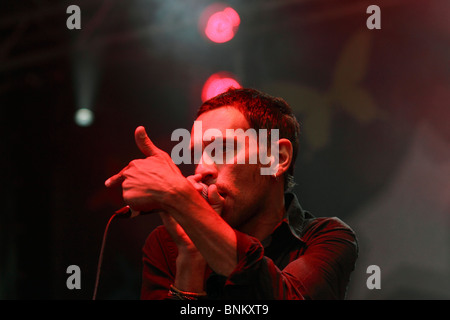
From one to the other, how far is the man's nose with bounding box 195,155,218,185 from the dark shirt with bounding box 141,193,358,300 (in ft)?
0.95

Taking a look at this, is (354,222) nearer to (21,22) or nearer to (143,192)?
(143,192)

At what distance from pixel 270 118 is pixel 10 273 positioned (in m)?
2.55

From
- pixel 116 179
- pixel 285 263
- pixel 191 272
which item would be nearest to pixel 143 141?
pixel 116 179

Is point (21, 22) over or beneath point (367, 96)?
over

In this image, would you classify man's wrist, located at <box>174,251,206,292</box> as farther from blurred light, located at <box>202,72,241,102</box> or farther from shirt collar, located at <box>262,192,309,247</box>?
blurred light, located at <box>202,72,241,102</box>

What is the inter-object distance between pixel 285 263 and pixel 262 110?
0.56m

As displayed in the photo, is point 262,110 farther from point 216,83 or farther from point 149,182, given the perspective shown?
point 216,83

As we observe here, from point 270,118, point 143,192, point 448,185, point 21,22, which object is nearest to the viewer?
point 143,192

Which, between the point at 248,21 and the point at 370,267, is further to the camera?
the point at 248,21

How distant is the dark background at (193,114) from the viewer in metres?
3.09

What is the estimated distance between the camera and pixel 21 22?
3.34 m

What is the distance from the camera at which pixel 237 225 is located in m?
1.63

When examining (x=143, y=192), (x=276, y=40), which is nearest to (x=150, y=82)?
(x=276, y=40)

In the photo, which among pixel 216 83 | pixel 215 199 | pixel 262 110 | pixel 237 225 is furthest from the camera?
pixel 216 83
